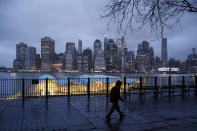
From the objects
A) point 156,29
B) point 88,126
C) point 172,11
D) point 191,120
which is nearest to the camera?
point 156,29

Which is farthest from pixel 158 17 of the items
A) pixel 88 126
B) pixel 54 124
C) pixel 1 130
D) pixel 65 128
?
pixel 1 130

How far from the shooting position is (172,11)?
568 cm

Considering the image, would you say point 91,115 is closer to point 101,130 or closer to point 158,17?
point 101,130

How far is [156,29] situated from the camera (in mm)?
5250

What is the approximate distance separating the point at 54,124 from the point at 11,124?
5.59 ft

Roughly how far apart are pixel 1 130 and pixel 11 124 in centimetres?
66

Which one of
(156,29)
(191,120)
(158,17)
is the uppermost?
(158,17)

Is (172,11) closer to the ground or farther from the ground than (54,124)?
farther from the ground

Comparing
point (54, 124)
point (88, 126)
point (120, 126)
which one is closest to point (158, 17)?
point (120, 126)

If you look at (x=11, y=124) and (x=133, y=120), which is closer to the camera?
(x=11, y=124)

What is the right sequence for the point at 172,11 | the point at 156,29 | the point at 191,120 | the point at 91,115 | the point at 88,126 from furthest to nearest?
the point at 91,115, the point at 191,120, the point at 88,126, the point at 172,11, the point at 156,29

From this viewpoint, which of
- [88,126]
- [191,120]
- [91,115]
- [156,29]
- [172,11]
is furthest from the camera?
[91,115]

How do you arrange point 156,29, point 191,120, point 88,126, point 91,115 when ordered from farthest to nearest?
point 91,115 → point 191,120 → point 88,126 → point 156,29

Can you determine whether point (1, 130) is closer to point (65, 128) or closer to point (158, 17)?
point (65, 128)
